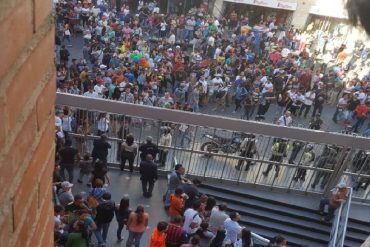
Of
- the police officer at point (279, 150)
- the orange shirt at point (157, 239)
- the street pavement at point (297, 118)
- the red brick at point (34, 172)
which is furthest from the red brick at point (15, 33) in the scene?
the street pavement at point (297, 118)

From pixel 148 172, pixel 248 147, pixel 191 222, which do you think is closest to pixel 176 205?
pixel 191 222

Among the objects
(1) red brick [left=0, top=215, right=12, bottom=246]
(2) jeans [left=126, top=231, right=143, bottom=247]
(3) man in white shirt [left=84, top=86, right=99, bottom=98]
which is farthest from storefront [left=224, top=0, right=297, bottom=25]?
(1) red brick [left=0, top=215, right=12, bottom=246]

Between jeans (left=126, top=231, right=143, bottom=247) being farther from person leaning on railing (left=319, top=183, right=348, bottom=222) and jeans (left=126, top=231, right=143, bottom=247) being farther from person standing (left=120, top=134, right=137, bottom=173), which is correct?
person leaning on railing (left=319, top=183, right=348, bottom=222)

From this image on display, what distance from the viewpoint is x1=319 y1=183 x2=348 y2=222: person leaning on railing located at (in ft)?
37.1

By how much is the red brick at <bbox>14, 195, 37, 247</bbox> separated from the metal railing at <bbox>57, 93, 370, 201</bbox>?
9.60 m

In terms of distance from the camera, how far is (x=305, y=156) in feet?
38.7

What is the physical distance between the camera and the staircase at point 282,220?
1162 centimetres

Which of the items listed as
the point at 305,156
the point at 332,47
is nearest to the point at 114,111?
the point at 305,156

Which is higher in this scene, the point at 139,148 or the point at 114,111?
the point at 114,111

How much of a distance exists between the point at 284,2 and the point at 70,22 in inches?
541

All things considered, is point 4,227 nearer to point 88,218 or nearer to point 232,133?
point 88,218

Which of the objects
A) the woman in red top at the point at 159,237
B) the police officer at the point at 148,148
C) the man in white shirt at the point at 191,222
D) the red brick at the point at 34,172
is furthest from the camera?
the police officer at the point at 148,148

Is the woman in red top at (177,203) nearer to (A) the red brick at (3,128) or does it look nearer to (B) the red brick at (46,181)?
(B) the red brick at (46,181)

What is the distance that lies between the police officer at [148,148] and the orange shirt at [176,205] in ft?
5.65
